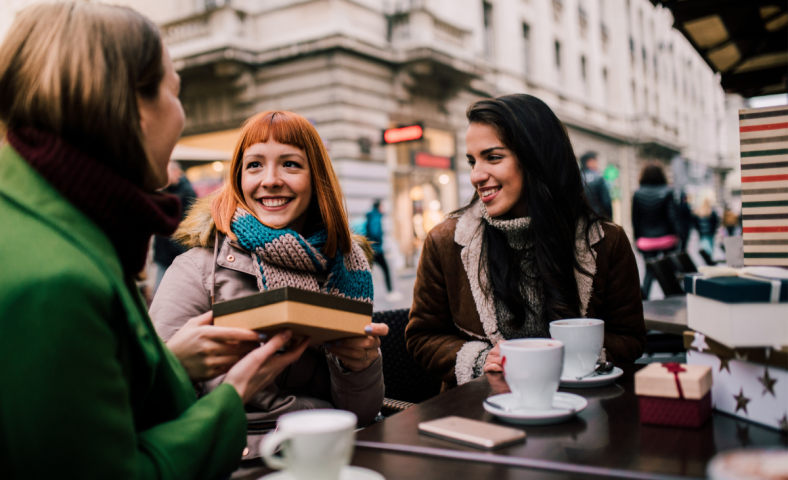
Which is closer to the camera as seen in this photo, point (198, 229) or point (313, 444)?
point (313, 444)

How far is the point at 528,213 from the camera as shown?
2.21 metres

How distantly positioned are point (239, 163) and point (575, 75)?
68.6 ft

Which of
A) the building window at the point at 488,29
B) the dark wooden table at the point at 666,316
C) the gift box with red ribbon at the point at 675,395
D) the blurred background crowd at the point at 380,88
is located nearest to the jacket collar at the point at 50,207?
the gift box with red ribbon at the point at 675,395

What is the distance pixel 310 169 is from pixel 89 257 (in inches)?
47.9

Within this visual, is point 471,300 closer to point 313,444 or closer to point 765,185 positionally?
point 765,185

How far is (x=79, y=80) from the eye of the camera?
0.89 metres

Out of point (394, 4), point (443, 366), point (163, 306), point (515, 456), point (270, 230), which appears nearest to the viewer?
point (515, 456)

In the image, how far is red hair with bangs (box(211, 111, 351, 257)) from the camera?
1946 millimetres

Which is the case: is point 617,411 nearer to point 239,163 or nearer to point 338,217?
point 338,217

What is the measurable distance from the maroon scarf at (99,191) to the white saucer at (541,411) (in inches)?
28.4

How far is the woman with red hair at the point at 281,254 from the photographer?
1.73 m

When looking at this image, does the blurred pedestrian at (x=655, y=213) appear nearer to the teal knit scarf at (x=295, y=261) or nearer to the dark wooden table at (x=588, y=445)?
the teal knit scarf at (x=295, y=261)

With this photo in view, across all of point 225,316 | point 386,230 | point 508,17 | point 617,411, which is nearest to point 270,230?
point 225,316

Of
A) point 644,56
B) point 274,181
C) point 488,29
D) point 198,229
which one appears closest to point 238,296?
point 198,229
